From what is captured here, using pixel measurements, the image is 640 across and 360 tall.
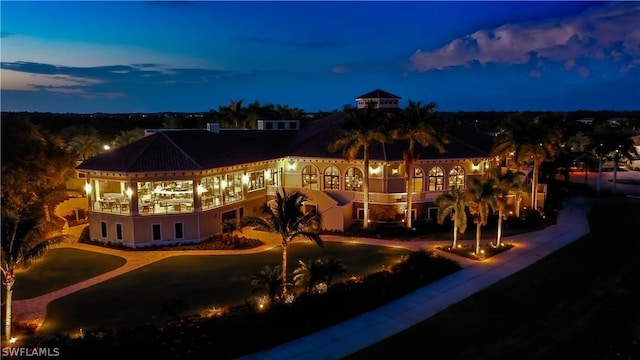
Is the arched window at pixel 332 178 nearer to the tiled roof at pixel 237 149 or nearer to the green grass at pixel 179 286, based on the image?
the tiled roof at pixel 237 149

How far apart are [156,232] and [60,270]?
6.60 meters

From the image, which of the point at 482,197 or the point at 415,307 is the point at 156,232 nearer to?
the point at 415,307

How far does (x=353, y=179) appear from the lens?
3956cm

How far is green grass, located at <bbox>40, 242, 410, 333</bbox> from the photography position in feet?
66.6

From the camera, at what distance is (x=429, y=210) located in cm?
3881

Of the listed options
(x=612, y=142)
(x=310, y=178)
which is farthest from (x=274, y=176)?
(x=612, y=142)

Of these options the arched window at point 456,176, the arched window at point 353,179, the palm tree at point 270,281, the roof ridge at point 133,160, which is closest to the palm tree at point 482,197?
the arched window at point 456,176

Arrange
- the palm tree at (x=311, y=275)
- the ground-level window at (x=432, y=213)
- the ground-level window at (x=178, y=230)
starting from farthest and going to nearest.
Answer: the ground-level window at (x=432, y=213)
the ground-level window at (x=178, y=230)
the palm tree at (x=311, y=275)

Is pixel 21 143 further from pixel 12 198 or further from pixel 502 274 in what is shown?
pixel 502 274

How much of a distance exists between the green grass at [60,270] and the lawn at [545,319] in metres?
16.8

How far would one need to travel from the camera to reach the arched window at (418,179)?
129ft

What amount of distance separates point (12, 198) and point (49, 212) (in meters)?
8.16

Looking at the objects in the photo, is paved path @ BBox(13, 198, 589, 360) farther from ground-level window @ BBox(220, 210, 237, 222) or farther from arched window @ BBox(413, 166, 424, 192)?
arched window @ BBox(413, 166, 424, 192)

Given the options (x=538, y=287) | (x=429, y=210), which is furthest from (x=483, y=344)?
(x=429, y=210)
